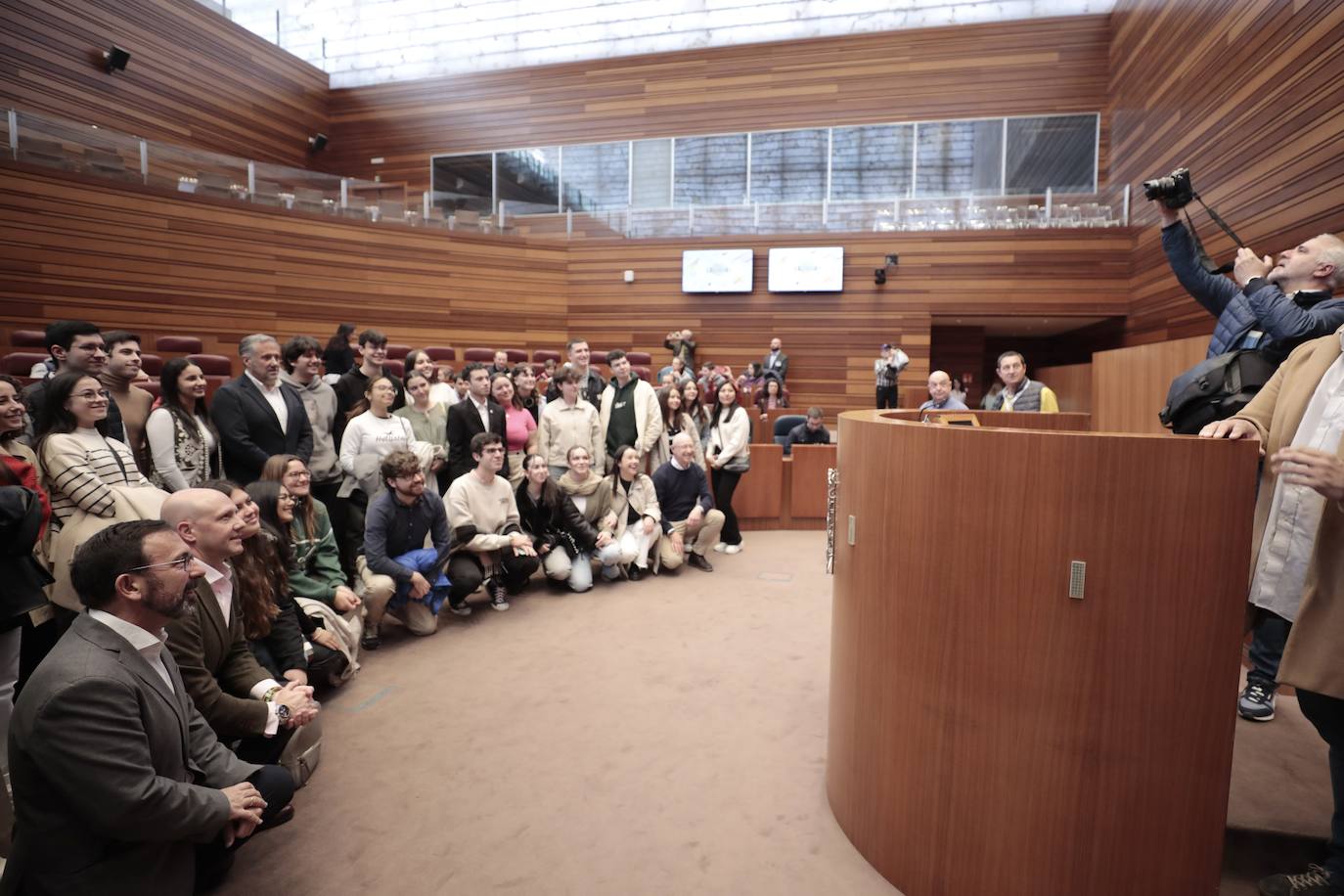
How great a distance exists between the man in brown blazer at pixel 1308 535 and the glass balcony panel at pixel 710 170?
10.5m

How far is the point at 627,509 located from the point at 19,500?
10.7 ft

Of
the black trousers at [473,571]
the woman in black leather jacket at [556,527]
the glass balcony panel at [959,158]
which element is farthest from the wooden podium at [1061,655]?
the glass balcony panel at [959,158]

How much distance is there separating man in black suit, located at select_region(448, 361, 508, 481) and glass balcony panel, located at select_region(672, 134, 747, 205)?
8.00 meters

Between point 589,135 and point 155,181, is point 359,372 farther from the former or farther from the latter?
point 589,135

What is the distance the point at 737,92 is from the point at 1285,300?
1071cm

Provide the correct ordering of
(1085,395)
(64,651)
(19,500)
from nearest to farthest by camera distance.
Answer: (64,651) < (19,500) < (1085,395)

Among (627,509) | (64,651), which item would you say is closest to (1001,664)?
(64,651)

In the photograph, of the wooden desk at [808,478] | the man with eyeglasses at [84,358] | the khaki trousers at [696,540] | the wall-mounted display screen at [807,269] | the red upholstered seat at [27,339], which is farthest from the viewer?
the wall-mounted display screen at [807,269]

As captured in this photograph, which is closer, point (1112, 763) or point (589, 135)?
point (1112, 763)

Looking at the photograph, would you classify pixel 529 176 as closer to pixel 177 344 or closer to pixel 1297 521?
pixel 177 344

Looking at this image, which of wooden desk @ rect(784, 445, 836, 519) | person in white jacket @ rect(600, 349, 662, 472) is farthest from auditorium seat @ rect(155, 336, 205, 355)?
wooden desk @ rect(784, 445, 836, 519)

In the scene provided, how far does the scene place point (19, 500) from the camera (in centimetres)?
189

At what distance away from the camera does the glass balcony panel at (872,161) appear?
35.4 ft

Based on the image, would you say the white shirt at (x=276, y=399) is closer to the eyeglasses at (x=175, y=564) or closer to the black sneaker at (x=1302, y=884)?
the eyeglasses at (x=175, y=564)
